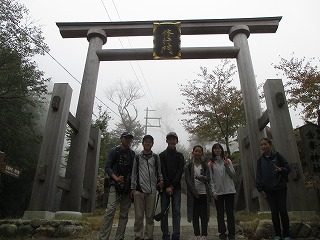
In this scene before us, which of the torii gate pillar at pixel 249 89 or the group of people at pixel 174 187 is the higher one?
the torii gate pillar at pixel 249 89

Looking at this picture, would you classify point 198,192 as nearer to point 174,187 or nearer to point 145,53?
point 174,187

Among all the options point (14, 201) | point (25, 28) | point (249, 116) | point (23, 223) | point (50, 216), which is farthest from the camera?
point (14, 201)

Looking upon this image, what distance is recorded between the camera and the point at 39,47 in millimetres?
12883

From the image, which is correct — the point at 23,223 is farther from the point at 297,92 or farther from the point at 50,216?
the point at 297,92

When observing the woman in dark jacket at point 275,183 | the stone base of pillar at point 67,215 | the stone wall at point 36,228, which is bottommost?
the stone wall at point 36,228

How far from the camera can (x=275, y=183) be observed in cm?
394

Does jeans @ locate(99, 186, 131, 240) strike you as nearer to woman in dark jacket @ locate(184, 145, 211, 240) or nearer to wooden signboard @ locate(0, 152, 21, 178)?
woman in dark jacket @ locate(184, 145, 211, 240)

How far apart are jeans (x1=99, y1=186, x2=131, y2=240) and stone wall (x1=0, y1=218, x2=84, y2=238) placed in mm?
959

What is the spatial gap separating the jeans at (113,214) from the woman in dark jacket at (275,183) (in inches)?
85.1

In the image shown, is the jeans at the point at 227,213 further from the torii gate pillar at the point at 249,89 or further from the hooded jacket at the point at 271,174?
the torii gate pillar at the point at 249,89

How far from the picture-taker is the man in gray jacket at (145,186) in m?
3.99

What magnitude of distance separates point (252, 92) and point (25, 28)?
11069 mm

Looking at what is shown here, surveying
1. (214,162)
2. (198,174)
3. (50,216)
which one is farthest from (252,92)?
(50,216)

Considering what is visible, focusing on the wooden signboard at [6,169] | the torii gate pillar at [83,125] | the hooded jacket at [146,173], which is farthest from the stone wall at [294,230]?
the wooden signboard at [6,169]
